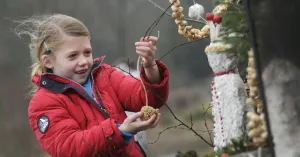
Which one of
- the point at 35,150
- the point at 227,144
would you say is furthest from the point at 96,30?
the point at 227,144

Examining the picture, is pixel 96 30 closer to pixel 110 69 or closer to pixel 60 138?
pixel 110 69

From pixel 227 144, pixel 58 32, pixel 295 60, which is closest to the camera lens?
pixel 295 60

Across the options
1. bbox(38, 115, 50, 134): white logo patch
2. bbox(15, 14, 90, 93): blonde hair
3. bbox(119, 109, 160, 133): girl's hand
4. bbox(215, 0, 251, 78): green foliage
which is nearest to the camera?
bbox(215, 0, 251, 78): green foliage

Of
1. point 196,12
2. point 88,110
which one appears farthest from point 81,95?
point 196,12

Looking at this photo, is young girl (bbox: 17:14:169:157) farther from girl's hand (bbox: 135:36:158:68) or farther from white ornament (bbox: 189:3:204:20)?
white ornament (bbox: 189:3:204:20)

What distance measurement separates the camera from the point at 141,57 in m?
1.38

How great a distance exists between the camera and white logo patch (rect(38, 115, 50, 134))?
1.37m

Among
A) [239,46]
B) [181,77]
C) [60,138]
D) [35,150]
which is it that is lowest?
[35,150]

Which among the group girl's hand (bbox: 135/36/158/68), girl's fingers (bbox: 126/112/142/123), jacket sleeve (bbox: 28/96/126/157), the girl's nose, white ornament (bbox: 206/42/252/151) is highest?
girl's hand (bbox: 135/36/158/68)

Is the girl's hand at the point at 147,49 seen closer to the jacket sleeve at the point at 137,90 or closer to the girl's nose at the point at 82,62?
the jacket sleeve at the point at 137,90

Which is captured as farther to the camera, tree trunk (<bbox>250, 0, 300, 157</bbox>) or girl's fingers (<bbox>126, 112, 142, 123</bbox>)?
girl's fingers (<bbox>126, 112, 142, 123</bbox>)

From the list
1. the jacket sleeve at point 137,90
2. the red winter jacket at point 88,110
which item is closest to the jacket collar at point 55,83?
the red winter jacket at point 88,110

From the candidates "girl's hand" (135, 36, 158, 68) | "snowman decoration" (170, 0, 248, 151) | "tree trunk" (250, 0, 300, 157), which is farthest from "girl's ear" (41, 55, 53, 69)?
"tree trunk" (250, 0, 300, 157)

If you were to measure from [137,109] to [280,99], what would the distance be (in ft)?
2.14
